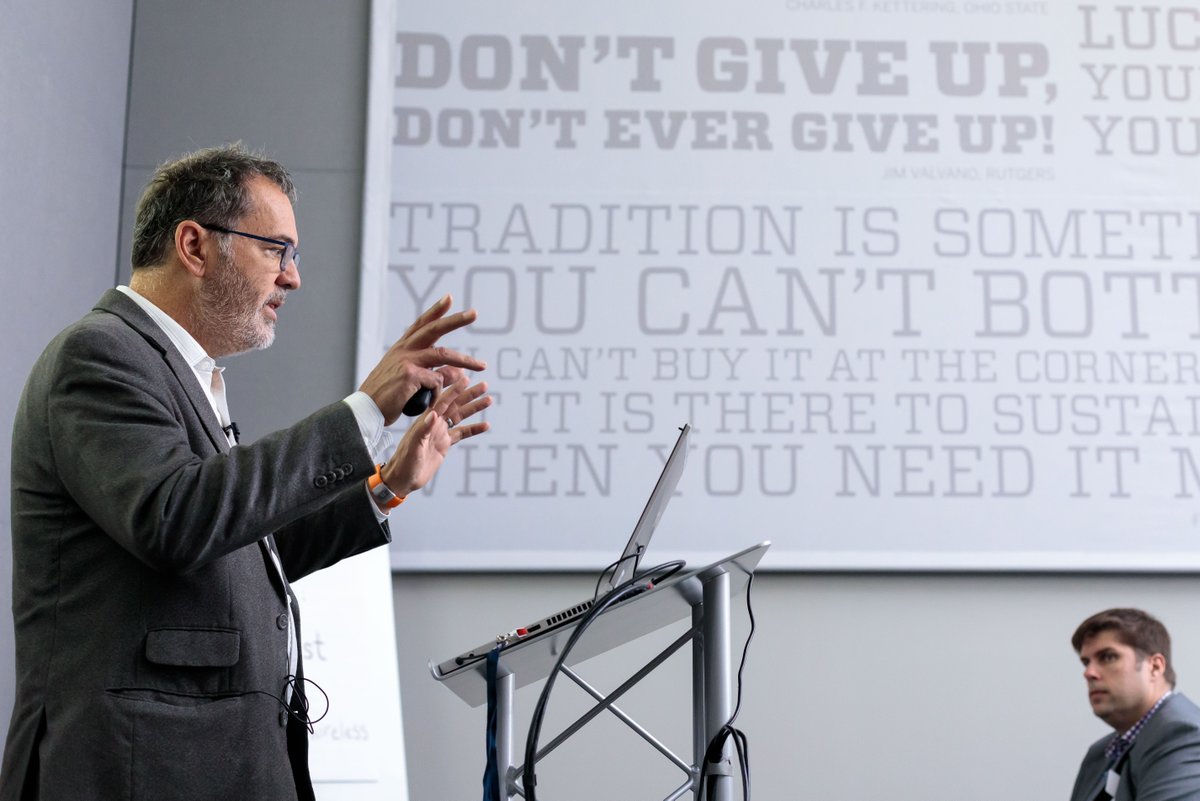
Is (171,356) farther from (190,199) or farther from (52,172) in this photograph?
(52,172)

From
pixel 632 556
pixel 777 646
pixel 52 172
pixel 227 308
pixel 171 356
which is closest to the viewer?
pixel 171 356

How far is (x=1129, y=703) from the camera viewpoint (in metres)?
3.01

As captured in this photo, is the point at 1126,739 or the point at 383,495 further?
the point at 1126,739

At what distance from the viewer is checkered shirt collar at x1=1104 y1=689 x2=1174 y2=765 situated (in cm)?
295

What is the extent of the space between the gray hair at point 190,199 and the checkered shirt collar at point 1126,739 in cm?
244

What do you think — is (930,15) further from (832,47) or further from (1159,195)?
(1159,195)

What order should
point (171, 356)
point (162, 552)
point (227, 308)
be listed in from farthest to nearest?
point (227, 308)
point (171, 356)
point (162, 552)

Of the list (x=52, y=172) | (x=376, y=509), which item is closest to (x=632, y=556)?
(x=376, y=509)

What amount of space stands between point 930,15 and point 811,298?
1.01 meters

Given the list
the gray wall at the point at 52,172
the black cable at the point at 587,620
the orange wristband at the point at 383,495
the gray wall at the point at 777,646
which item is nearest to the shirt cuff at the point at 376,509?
the orange wristband at the point at 383,495

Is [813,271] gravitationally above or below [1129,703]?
above

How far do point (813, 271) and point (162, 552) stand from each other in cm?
261

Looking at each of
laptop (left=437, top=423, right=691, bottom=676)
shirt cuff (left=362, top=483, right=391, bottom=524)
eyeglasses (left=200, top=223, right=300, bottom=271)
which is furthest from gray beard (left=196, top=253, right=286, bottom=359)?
laptop (left=437, top=423, right=691, bottom=676)

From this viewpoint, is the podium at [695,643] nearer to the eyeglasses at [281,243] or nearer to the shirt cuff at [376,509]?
the shirt cuff at [376,509]
